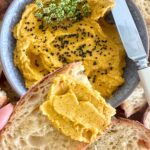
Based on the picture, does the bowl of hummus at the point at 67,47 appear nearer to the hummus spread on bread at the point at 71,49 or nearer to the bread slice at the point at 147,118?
the hummus spread on bread at the point at 71,49

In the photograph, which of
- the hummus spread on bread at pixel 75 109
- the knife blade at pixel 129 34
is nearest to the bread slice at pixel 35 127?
the hummus spread on bread at pixel 75 109

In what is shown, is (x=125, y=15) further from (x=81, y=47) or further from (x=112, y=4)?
(x=81, y=47)

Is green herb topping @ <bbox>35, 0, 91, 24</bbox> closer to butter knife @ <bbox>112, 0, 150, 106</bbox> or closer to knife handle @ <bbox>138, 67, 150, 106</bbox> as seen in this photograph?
butter knife @ <bbox>112, 0, 150, 106</bbox>

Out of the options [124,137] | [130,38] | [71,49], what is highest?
[71,49]

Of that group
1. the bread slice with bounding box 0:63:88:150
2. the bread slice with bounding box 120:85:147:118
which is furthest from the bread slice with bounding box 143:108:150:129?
the bread slice with bounding box 0:63:88:150

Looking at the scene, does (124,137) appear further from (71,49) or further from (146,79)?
(71,49)

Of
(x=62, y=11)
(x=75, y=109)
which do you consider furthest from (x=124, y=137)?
(x=62, y=11)
